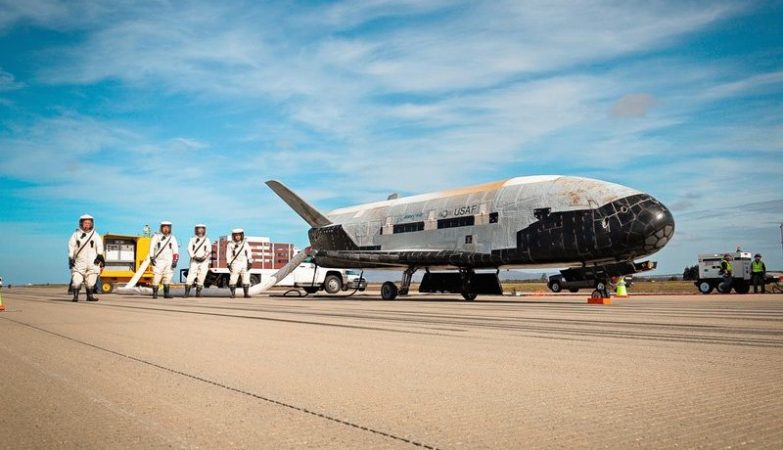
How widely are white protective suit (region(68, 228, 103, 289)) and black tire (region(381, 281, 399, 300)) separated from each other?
387 inches

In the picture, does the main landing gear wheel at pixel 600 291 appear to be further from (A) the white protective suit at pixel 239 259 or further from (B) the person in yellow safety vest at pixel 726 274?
(B) the person in yellow safety vest at pixel 726 274

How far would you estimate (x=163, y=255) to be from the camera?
2258cm

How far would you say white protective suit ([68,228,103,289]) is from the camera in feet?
58.5

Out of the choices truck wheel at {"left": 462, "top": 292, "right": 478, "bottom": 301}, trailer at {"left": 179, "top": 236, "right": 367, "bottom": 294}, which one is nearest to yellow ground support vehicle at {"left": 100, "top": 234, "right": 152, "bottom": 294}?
trailer at {"left": 179, "top": 236, "right": 367, "bottom": 294}

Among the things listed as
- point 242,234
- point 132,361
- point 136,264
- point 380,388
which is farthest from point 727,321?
point 136,264

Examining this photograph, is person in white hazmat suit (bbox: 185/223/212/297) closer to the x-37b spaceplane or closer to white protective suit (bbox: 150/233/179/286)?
white protective suit (bbox: 150/233/179/286)

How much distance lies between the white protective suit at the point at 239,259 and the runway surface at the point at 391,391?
1823cm

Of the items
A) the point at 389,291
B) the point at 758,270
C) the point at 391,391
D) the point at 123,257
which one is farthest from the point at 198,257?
the point at 758,270

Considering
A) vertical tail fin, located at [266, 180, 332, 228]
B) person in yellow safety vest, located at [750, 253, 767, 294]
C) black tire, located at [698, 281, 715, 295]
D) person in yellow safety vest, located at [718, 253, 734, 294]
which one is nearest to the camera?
vertical tail fin, located at [266, 180, 332, 228]

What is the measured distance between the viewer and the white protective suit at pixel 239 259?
25548 millimetres

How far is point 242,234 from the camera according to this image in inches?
1016

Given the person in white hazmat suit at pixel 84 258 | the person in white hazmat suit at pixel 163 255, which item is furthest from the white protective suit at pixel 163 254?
the person in white hazmat suit at pixel 84 258

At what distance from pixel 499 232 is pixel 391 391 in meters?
15.3

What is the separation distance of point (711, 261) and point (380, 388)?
34.5 metres
